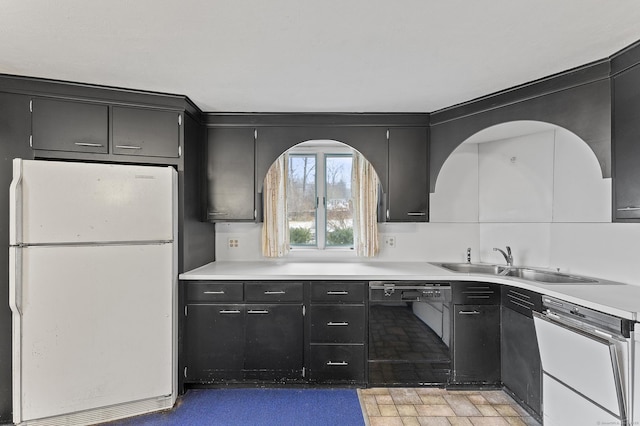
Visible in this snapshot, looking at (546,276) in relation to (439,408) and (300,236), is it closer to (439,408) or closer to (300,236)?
(439,408)

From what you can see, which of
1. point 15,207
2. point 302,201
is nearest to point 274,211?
point 302,201

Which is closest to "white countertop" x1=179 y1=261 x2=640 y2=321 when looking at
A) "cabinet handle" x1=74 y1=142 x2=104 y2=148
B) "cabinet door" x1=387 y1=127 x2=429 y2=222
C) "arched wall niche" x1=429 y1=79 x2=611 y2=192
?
"cabinet door" x1=387 y1=127 x2=429 y2=222

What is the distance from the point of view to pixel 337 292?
108 inches

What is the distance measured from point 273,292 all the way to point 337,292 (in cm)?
52

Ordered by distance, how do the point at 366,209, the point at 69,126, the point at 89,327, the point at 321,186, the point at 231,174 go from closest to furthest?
the point at 89,327 < the point at 69,126 < the point at 231,174 < the point at 366,209 < the point at 321,186

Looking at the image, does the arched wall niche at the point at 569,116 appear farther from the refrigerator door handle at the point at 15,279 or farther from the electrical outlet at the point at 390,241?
the refrigerator door handle at the point at 15,279

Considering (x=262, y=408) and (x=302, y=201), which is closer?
(x=262, y=408)

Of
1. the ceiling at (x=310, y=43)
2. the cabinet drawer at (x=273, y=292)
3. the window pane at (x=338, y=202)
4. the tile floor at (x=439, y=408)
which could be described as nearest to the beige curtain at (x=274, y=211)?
the window pane at (x=338, y=202)

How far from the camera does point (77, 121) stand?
240 cm

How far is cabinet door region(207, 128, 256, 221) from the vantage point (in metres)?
3.09

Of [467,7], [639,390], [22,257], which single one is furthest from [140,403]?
[467,7]

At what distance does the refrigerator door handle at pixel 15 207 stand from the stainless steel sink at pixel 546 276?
3.67 metres

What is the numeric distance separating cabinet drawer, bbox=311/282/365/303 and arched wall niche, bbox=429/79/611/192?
58.8 inches

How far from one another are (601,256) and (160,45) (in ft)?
10.8
